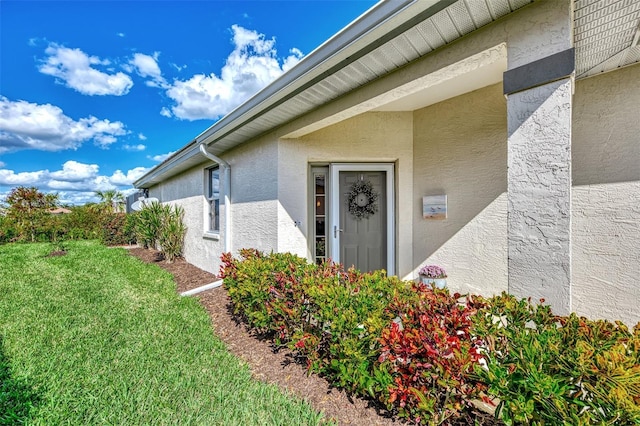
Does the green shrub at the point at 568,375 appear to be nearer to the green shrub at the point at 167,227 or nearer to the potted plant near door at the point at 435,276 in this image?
the potted plant near door at the point at 435,276

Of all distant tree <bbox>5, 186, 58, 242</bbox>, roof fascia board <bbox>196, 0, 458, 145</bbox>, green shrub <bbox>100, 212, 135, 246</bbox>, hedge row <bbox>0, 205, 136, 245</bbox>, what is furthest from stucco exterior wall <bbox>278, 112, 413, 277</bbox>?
distant tree <bbox>5, 186, 58, 242</bbox>

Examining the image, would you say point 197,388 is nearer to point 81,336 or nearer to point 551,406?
point 81,336

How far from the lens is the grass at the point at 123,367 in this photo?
7.30 feet

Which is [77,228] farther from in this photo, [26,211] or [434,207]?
[434,207]

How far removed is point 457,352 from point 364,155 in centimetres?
368

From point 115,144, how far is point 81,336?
80.3 feet

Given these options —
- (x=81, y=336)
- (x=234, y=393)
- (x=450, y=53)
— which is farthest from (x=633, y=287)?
(x=81, y=336)

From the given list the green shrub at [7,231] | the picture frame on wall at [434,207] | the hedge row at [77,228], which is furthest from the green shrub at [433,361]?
the green shrub at [7,231]

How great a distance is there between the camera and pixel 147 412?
7.34ft

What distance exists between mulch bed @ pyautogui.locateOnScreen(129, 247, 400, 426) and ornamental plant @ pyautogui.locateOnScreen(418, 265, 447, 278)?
2.47 m

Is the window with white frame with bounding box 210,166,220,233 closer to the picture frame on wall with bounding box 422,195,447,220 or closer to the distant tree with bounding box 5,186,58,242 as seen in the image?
the picture frame on wall with bounding box 422,195,447,220

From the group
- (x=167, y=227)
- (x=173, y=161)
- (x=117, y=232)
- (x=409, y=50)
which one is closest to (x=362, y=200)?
(x=409, y=50)

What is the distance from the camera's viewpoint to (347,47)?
2.64m

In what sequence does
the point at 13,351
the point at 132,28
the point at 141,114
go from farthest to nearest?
the point at 141,114
the point at 132,28
the point at 13,351
